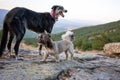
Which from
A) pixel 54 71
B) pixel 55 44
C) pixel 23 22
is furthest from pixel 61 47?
pixel 54 71

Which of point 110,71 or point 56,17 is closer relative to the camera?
point 110,71

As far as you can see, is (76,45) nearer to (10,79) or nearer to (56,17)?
(56,17)

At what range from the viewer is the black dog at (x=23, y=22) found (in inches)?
386

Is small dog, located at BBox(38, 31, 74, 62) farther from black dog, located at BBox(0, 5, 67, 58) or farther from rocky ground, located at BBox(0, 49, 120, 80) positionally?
black dog, located at BBox(0, 5, 67, 58)

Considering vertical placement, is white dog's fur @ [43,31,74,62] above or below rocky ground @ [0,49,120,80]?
above

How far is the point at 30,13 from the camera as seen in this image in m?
10.5

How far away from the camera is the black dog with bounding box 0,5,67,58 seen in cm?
980

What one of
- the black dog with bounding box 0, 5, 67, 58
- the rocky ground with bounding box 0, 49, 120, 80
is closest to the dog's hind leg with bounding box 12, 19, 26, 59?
the black dog with bounding box 0, 5, 67, 58

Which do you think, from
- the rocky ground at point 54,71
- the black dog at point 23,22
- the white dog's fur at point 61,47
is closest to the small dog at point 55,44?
the white dog's fur at point 61,47

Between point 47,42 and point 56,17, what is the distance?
2.28 m

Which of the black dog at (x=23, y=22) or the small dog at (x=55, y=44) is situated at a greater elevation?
the black dog at (x=23, y=22)

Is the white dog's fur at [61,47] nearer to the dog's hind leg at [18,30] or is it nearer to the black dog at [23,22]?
the black dog at [23,22]

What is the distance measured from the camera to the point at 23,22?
1002 cm

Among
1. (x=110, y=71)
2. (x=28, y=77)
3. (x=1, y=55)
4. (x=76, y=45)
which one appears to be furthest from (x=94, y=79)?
(x=76, y=45)
